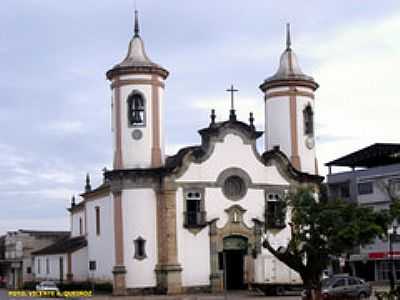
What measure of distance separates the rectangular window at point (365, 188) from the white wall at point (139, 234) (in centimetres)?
3164

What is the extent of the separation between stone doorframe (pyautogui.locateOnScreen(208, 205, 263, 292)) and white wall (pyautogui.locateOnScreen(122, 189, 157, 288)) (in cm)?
362

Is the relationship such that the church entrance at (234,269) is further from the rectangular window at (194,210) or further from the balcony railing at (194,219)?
the rectangular window at (194,210)

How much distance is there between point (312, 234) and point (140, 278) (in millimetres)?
20034

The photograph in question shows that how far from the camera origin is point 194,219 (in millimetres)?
→ 52875

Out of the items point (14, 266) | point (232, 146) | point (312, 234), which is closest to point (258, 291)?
point (232, 146)

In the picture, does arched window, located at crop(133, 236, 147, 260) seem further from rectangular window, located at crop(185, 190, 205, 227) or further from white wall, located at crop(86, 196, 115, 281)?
rectangular window, located at crop(185, 190, 205, 227)

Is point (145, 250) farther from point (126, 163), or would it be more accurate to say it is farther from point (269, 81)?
point (269, 81)

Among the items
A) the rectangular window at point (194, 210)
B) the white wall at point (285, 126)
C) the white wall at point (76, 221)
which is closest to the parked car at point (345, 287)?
the rectangular window at point (194, 210)

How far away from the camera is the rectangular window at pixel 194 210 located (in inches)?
2074

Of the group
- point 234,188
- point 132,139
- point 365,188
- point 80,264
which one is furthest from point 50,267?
point 365,188

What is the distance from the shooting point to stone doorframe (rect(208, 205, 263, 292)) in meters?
52.6

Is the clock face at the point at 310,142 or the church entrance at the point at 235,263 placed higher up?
the clock face at the point at 310,142

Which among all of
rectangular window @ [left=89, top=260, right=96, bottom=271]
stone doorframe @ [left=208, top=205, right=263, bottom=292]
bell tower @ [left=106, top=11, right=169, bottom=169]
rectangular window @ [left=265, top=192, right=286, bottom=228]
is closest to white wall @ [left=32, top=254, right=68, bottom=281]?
rectangular window @ [left=89, top=260, right=96, bottom=271]

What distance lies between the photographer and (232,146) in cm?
5459
